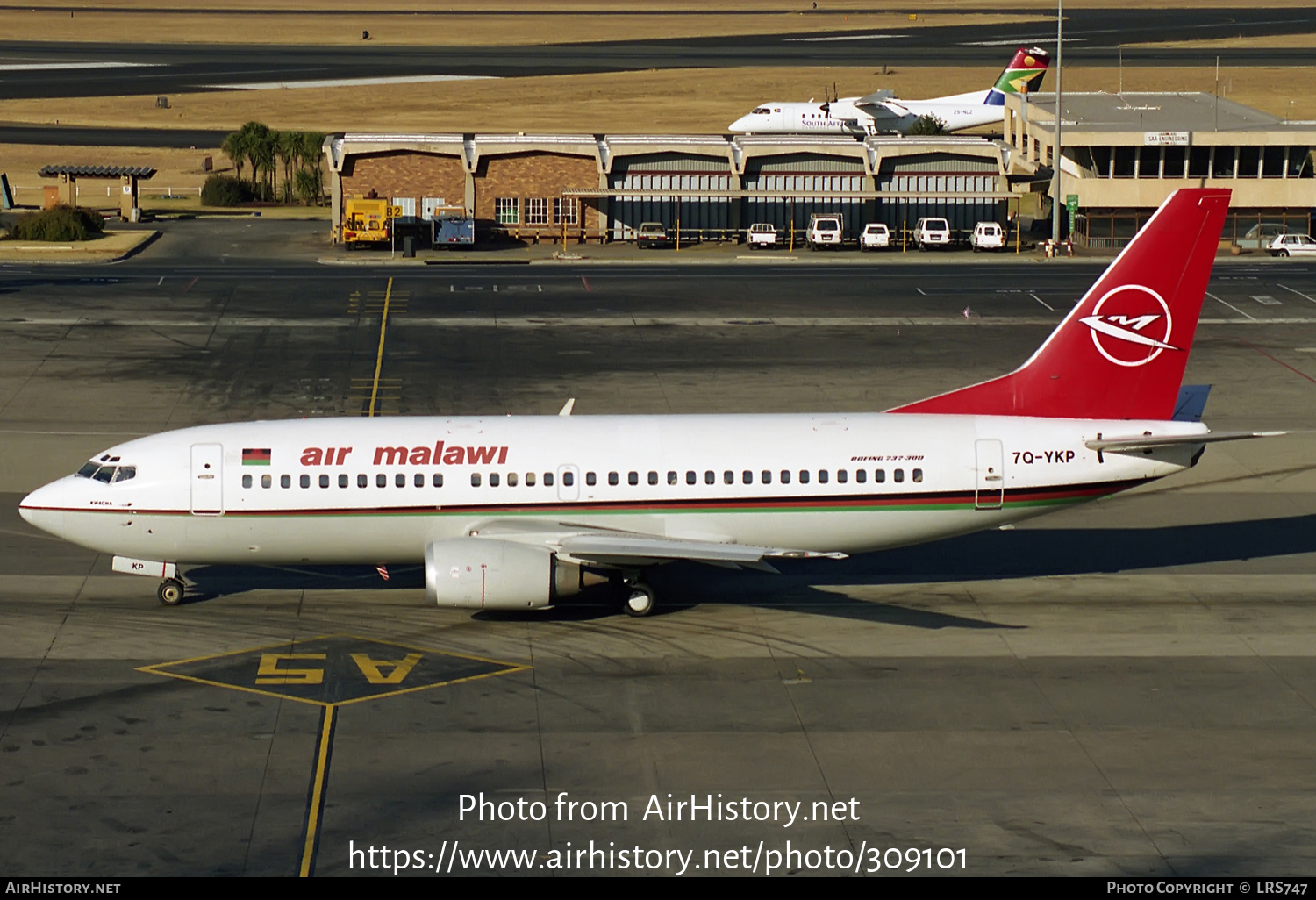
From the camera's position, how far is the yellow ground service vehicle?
319 feet

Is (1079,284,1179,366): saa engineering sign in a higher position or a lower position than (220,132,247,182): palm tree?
higher

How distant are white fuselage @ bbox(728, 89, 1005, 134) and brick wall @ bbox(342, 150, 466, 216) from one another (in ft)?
93.7

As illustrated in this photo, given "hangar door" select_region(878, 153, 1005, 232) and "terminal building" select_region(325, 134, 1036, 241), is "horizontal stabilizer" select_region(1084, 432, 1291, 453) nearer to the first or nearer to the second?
"terminal building" select_region(325, 134, 1036, 241)

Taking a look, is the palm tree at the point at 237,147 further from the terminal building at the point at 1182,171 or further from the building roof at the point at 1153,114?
the terminal building at the point at 1182,171

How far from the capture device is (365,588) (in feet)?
120

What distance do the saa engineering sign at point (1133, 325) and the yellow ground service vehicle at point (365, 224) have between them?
6774 cm

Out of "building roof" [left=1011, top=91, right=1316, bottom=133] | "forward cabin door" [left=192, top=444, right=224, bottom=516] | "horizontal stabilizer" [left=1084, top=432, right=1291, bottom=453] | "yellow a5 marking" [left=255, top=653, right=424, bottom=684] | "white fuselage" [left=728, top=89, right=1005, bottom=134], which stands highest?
"building roof" [left=1011, top=91, right=1316, bottom=133]

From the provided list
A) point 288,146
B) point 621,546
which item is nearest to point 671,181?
point 288,146

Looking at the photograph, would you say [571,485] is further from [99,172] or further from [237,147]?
[237,147]

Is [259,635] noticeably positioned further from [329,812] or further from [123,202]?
[123,202]

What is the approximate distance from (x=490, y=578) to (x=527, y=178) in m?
73.5

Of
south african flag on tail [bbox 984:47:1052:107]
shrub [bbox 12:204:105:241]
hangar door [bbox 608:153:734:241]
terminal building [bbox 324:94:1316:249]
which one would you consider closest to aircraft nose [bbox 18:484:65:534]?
shrub [bbox 12:204:105:241]

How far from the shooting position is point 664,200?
10356 cm

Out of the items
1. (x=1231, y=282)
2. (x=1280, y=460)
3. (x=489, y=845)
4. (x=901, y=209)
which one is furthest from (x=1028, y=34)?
(x=489, y=845)
